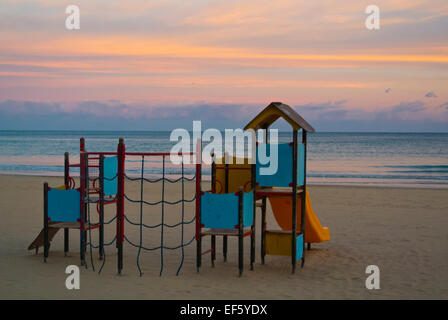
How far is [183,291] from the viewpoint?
7.49 meters

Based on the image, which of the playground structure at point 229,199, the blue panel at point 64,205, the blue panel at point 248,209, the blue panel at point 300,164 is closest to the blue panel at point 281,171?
the playground structure at point 229,199

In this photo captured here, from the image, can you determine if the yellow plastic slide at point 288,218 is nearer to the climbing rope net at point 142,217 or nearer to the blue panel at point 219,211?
the climbing rope net at point 142,217

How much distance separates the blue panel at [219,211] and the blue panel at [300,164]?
46.6 inches

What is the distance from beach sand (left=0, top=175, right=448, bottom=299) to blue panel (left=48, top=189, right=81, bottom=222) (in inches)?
30.0

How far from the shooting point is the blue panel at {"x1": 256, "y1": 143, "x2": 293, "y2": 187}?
8.51 meters

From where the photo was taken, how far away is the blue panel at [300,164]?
8609 mm

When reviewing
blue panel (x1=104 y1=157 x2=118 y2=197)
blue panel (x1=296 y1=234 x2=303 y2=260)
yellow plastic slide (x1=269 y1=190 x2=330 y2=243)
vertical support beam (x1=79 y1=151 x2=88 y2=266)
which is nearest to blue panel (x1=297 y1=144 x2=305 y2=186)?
yellow plastic slide (x1=269 y1=190 x2=330 y2=243)

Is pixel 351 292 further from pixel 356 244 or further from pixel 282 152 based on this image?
pixel 356 244

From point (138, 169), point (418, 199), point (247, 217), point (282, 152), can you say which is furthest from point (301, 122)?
point (138, 169)

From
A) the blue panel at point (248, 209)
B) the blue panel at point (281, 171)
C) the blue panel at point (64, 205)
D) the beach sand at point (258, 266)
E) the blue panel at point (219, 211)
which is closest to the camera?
the beach sand at point (258, 266)

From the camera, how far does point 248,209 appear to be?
27.8 ft

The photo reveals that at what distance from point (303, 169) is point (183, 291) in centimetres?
274

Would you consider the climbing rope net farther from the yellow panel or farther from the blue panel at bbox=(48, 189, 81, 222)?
the yellow panel
